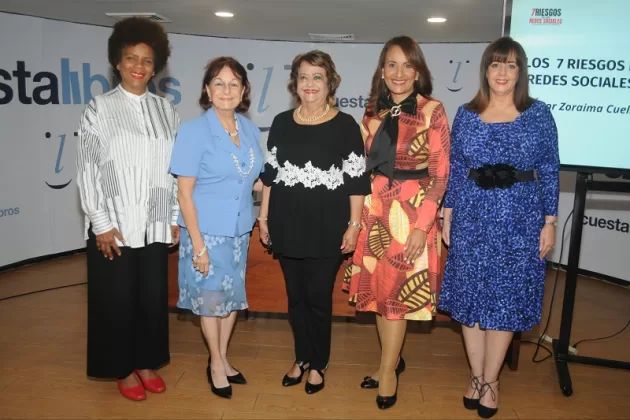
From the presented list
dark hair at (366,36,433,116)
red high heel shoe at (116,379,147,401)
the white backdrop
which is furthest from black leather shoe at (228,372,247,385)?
the white backdrop

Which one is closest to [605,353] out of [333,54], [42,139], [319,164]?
[319,164]

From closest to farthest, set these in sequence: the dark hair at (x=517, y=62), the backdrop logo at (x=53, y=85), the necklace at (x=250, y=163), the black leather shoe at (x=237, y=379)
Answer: the dark hair at (x=517, y=62)
the necklace at (x=250, y=163)
the black leather shoe at (x=237, y=379)
the backdrop logo at (x=53, y=85)

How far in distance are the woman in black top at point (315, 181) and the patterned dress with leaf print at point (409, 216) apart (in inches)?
4.4

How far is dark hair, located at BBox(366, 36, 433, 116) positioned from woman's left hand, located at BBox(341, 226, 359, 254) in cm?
59

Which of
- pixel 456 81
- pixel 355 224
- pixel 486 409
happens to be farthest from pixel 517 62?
pixel 456 81

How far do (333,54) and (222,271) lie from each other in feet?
13.6

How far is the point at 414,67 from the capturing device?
247 centimetres

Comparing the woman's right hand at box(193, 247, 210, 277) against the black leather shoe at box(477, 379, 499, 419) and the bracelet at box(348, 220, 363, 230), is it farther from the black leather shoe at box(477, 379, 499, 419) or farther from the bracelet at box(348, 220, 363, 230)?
the black leather shoe at box(477, 379, 499, 419)

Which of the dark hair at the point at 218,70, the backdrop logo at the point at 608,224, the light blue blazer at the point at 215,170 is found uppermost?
the dark hair at the point at 218,70

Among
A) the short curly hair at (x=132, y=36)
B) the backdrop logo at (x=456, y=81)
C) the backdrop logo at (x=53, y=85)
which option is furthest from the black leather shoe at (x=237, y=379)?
the backdrop logo at (x=456, y=81)

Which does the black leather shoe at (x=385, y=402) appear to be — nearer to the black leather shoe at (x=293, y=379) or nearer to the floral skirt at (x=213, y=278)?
the black leather shoe at (x=293, y=379)

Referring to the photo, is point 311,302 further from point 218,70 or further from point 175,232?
point 218,70

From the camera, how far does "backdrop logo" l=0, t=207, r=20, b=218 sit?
15.7ft

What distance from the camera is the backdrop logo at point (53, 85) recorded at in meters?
4.78
